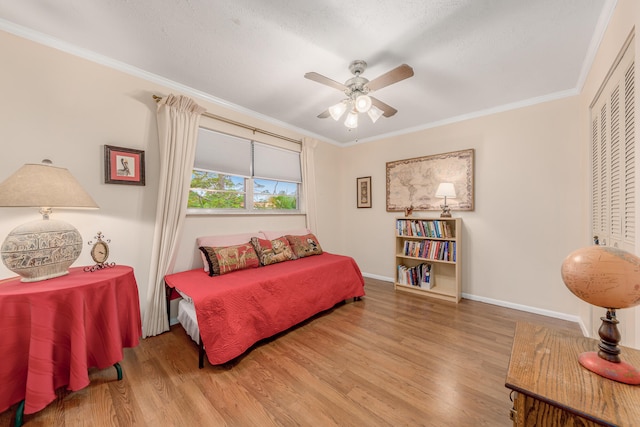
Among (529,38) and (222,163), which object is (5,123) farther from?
(529,38)

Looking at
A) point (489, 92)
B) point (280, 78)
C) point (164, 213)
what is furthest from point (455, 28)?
point (164, 213)

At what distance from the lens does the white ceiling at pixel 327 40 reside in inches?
61.3

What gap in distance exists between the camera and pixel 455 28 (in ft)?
5.58

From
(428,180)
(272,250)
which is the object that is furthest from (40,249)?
(428,180)

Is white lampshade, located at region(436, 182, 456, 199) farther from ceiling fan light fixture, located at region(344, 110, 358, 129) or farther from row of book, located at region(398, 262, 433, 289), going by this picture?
ceiling fan light fixture, located at region(344, 110, 358, 129)

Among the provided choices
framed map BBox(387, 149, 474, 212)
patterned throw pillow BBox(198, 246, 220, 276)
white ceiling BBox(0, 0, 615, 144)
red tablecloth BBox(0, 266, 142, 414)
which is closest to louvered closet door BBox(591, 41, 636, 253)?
white ceiling BBox(0, 0, 615, 144)

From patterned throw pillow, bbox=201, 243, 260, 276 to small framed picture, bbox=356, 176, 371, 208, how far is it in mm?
2258

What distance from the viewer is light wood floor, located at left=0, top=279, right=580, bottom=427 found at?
1389 mm

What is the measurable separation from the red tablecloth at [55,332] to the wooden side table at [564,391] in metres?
2.06

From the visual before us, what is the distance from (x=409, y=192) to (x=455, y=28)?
2251mm

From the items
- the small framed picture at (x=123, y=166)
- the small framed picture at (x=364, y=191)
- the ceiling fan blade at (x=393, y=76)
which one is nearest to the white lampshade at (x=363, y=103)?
the ceiling fan blade at (x=393, y=76)

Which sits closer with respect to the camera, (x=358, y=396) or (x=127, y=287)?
(x=358, y=396)

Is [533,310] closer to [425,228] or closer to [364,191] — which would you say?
[425,228]

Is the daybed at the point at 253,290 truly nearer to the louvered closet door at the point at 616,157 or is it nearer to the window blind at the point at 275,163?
the window blind at the point at 275,163
